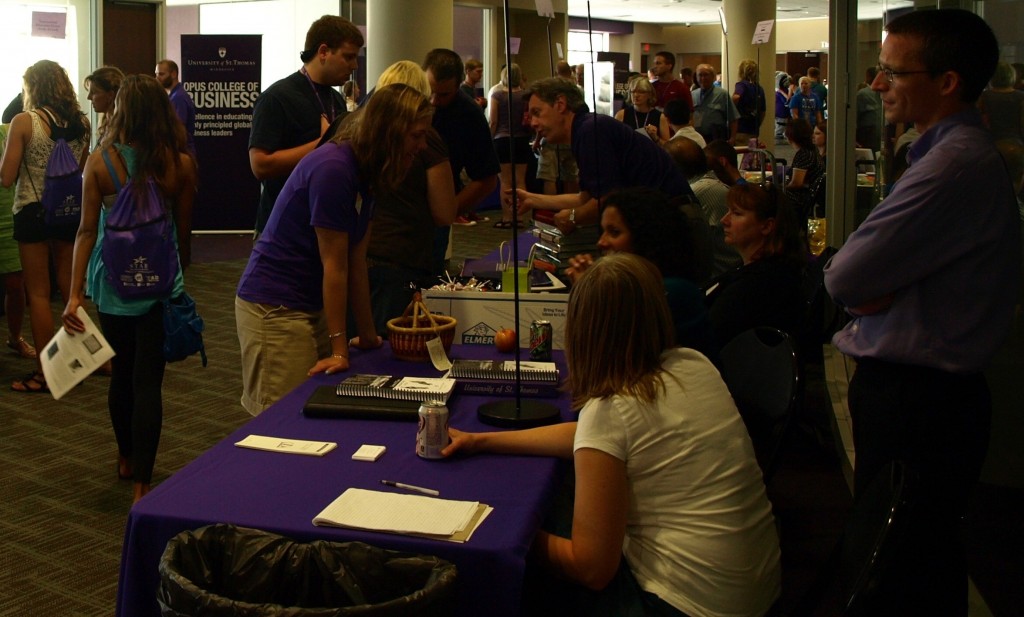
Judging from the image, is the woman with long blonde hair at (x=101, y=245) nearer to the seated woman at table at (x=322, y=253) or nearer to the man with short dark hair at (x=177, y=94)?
the seated woman at table at (x=322, y=253)

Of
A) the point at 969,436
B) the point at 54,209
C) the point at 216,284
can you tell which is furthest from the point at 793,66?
the point at 969,436

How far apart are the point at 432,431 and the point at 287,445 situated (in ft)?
0.98

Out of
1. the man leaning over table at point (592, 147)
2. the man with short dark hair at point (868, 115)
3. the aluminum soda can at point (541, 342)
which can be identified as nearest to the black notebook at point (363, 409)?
the aluminum soda can at point (541, 342)

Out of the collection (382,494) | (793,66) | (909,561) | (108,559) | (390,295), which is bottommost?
(108,559)

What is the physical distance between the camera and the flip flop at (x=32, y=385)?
4812 millimetres

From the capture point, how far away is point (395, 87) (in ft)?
8.54

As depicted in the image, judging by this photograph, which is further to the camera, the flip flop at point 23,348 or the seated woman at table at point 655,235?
the flip flop at point 23,348

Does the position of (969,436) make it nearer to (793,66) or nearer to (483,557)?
(483,557)

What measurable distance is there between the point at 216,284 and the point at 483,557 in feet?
20.2

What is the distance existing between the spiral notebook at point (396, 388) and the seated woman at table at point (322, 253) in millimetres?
227

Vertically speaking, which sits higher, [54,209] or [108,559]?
[54,209]

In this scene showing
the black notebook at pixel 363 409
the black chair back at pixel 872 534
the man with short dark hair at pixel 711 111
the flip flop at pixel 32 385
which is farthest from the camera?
the man with short dark hair at pixel 711 111

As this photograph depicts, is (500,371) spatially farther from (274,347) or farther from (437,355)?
(274,347)

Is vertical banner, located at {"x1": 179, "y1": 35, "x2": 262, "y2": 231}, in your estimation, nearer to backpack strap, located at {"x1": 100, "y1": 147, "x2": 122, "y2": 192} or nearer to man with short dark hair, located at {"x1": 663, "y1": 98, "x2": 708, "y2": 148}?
man with short dark hair, located at {"x1": 663, "y1": 98, "x2": 708, "y2": 148}
